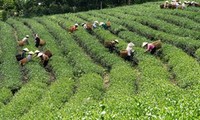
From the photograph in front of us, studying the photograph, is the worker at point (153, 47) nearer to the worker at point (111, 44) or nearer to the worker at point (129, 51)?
the worker at point (129, 51)

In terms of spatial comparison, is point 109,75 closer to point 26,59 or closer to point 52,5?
point 26,59

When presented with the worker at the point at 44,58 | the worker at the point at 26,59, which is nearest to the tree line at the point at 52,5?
the worker at the point at 26,59

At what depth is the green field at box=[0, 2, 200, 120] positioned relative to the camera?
485 inches

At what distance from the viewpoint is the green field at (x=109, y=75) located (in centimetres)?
1233

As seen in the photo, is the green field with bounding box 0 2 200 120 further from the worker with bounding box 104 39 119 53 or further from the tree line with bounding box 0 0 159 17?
the tree line with bounding box 0 0 159 17

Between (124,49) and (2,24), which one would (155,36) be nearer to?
(124,49)

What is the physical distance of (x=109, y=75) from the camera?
2058 centimetres

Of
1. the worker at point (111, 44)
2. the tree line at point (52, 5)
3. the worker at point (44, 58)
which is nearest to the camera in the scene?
the worker at point (44, 58)

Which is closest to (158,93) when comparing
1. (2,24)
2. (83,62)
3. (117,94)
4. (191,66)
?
(117,94)

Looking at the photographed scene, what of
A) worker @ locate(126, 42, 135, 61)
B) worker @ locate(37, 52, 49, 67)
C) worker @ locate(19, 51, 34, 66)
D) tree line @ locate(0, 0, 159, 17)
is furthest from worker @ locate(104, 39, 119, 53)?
tree line @ locate(0, 0, 159, 17)

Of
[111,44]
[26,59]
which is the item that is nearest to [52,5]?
[26,59]

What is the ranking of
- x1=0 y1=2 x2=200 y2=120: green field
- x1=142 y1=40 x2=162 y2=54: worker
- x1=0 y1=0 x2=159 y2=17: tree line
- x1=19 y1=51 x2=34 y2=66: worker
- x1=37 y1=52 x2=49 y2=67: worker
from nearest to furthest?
x1=0 y1=2 x2=200 y2=120: green field < x1=142 y1=40 x2=162 y2=54: worker < x1=37 y1=52 x2=49 y2=67: worker < x1=19 y1=51 x2=34 y2=66: worker < x1=0 y1=0 x2=159 y2=17: tree line

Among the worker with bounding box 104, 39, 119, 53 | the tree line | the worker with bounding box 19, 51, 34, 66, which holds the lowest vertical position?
the tree line

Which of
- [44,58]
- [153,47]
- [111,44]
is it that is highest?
[153,47]
